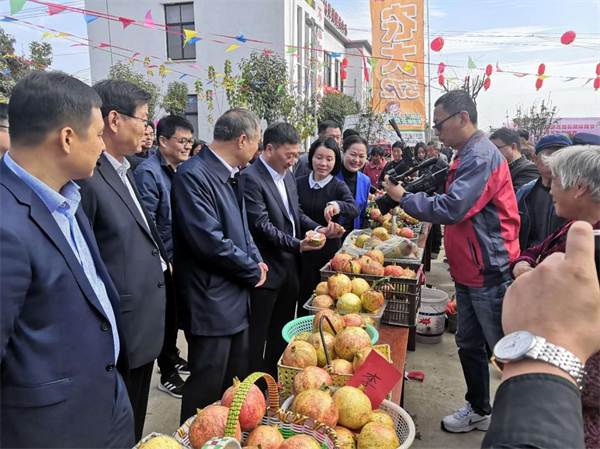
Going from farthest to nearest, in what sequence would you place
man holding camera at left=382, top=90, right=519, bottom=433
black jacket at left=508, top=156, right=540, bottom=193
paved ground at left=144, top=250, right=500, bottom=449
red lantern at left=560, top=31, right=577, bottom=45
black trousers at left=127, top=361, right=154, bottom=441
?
red lantern at left=560, top=31, right=577, bottom=45
black jacket at left=508, top=156, right=540, bottom=193
paved ground at left=144, top=250, right=500, bottom=449
man holding camera at left=382, top=90, right=519, bottom=433
black trousers at left=127, top=361, right=154, bottom=441

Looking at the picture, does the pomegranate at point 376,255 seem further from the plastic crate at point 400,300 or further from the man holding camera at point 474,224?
the man holding camera at point 474,224

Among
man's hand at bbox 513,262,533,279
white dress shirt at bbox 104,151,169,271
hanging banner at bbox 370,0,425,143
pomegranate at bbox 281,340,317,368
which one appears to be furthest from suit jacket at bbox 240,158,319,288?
hanging banner at bbox 370,0,425,143

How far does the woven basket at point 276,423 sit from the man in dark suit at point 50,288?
36 cm

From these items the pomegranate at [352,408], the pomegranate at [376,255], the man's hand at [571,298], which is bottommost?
the pomegranate at [352,408]

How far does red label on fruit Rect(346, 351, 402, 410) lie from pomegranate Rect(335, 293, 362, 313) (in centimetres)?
79

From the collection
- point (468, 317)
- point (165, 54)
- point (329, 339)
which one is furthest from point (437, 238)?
point (165, 54)

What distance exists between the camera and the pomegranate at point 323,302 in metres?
2.41

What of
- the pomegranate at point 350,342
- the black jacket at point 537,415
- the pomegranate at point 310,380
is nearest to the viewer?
the black jacket at point 537,415

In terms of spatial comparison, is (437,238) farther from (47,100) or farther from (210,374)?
(47,100)

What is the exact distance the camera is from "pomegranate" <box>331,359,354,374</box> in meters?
1.71

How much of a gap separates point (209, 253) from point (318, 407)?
120 centimetres

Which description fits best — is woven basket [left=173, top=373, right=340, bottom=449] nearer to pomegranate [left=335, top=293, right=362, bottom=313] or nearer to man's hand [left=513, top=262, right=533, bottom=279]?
pomegranate [left=335, top=293, right=362, bottom=313]

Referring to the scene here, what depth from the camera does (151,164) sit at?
11.8 ft


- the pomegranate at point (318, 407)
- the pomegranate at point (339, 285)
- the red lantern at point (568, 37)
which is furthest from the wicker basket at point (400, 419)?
the red lantern at point (568, 37)
